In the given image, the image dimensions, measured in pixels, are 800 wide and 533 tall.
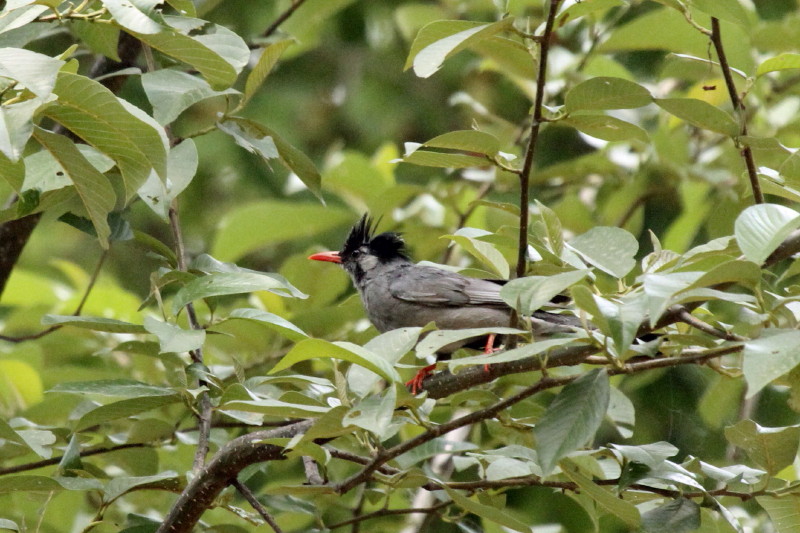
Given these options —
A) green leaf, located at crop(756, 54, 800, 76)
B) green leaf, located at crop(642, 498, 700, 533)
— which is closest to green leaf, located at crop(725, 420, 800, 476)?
green leaf, located at crop(642, 498, 700, 533)

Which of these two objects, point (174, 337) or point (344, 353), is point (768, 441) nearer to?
point (344, 353)

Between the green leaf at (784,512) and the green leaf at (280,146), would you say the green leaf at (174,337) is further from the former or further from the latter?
the green leaf at (784,512)

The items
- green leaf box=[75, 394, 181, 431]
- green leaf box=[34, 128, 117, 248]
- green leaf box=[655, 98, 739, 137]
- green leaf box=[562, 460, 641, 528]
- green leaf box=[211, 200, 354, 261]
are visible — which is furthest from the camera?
green leaf box=[211, 200, 354, 261]

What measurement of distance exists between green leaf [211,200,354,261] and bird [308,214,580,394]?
185mm

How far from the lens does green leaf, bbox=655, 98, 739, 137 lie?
2.54m

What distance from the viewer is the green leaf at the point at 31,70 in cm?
179

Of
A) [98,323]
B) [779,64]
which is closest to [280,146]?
[98,323]

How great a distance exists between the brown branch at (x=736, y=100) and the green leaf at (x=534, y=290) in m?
0.70

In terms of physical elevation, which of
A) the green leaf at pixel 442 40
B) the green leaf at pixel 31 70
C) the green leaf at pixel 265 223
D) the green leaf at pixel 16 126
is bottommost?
the green leaf at pixel 265 223

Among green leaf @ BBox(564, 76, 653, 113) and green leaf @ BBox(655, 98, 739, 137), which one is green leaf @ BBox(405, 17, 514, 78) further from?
green leaf @ BBox(655, 98, 739, 137)

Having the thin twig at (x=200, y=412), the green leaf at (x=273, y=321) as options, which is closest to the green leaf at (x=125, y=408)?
the thin twig at (x=200, y=412)

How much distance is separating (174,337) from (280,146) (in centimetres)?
86

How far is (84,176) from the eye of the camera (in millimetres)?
2277

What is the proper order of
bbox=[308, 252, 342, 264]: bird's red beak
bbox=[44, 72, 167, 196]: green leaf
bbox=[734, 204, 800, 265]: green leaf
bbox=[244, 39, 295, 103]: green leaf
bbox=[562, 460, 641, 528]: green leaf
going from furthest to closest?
bbox=[308, 252, 342, 264]: bird's red beak, bbox=[244, 39, 295, 103]: green leaf, bbox=[562, 460, 641, 528]: green leaf, bbox=[44, 72, 167, 196]: green leaf, bbox=[734, 204, 800, 265]: green leaf
